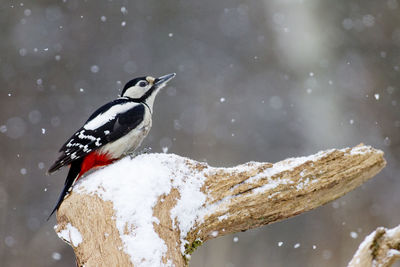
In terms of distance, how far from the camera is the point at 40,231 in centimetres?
545

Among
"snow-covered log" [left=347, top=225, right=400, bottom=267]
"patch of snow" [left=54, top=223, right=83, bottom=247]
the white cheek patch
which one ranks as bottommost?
"snow-covered log" [left=347, top=225, right=400, bottom=267]

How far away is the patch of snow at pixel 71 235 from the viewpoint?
7.44 feet

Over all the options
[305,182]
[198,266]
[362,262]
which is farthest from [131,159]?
[198,266]

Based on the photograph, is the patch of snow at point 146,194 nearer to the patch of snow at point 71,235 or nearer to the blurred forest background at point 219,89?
the patch of snow at point 71,235

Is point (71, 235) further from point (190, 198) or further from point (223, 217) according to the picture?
point (223, 217)

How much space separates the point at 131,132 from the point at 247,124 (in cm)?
347

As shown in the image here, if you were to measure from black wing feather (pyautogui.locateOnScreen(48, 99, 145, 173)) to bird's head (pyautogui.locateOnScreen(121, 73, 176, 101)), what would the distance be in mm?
220

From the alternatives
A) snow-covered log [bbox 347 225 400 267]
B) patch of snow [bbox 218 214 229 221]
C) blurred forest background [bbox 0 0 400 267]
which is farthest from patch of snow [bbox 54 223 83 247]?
blurred forest background [bbox 0 0 400 267]

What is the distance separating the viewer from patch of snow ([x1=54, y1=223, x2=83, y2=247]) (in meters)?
2.27

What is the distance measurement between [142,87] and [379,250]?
156 cm

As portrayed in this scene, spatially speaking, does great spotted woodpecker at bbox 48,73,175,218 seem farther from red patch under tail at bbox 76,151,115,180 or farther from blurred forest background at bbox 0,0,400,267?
blurred forest background at bbox 0,0,400,267

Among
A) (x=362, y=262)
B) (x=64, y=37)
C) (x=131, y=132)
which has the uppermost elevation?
(x=64, y=37)

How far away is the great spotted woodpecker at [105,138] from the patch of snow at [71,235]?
8.3 inches

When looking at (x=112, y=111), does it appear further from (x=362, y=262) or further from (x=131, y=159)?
(x=362, y=262)
